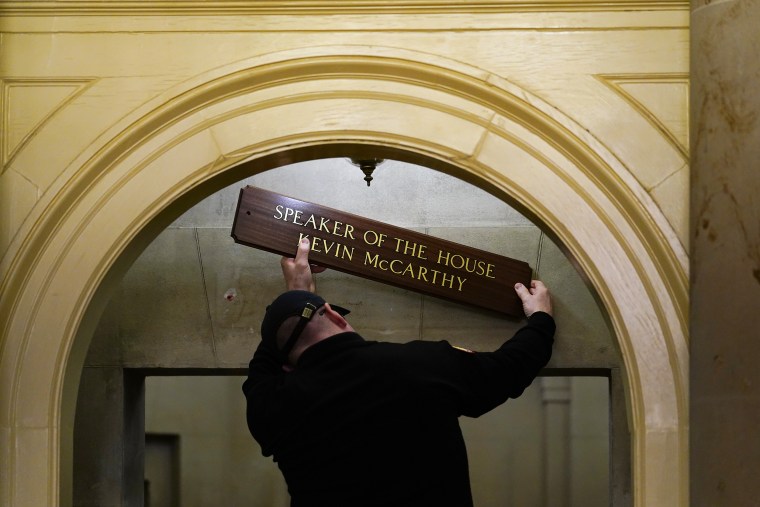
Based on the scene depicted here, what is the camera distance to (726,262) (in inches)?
123

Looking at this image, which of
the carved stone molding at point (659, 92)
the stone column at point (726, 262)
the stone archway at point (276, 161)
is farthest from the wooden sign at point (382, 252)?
the stone column at point (726, 262)

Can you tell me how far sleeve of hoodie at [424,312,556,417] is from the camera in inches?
132

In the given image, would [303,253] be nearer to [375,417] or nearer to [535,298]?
[535,298]

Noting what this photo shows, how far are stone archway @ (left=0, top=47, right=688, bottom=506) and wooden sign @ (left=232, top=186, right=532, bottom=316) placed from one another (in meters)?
1.29

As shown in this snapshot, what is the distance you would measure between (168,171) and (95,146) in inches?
8.1

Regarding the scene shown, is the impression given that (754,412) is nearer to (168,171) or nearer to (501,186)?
(501,186)

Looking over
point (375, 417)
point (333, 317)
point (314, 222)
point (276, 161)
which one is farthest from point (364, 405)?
point (314, 222)

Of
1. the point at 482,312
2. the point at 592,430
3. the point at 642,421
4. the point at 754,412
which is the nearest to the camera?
the point at 754,412

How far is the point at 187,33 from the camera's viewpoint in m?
3.47

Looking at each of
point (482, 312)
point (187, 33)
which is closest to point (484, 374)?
point (187, 33)

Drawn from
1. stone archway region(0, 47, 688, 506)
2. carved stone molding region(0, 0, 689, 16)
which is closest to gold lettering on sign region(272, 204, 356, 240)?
stone archway region(0, 47, 688, 506)

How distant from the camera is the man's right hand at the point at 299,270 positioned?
4.67 m

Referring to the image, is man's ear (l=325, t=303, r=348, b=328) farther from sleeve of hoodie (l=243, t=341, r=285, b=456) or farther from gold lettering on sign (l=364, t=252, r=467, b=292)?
gold lettering on sign (l=364, t=252, r=467, b=292)

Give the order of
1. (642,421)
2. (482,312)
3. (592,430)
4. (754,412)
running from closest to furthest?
(754,412) → (642,421) → (482,312) → (592,430)
